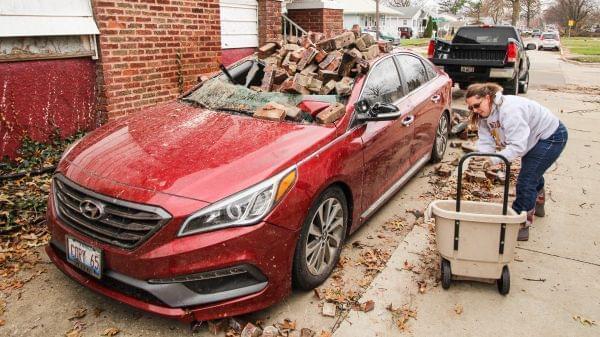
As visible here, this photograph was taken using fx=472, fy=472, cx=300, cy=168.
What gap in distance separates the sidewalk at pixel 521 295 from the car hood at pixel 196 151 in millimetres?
1146

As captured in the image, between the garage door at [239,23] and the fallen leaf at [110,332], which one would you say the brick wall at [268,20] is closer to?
the garage door at [239,23]

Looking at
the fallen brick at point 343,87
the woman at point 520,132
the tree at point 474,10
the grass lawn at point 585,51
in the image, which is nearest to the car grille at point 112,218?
the fallen brick at point 343,87

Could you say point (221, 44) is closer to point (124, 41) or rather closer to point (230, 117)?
point (124, 41)

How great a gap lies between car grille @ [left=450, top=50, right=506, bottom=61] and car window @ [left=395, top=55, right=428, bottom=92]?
20.1 feet

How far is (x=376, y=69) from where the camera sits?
14.0 feet

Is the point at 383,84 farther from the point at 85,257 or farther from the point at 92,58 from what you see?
the point at 92,58

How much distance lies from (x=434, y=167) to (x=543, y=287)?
279 cm

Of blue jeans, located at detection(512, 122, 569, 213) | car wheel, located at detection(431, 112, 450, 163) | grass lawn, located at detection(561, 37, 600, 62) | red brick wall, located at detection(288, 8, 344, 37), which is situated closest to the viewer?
blue jeans, located at detection(512, 122, 569, 213)

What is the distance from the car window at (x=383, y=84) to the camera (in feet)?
13.3

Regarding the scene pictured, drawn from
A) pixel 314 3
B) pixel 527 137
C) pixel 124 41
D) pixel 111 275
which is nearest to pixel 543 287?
pixel 527 137

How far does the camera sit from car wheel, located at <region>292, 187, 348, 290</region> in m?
3.03

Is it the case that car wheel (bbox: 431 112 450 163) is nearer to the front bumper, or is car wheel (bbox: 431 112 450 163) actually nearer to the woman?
the woman

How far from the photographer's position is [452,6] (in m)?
95.4

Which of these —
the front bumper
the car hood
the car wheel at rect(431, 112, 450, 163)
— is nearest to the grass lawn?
the car wheel at rect(431, 112, 450, 163)
